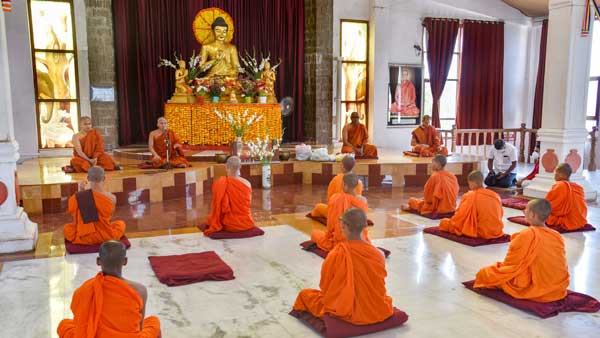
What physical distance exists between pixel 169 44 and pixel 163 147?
4.33 meters

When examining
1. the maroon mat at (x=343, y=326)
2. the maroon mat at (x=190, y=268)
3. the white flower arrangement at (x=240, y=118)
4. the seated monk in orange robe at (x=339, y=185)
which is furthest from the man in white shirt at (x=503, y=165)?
the maroon mat at (x=343, y=326)

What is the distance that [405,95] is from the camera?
13.2 metres

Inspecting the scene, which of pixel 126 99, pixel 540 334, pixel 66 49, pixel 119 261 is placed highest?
pixel 66 49

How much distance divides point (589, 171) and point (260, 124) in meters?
6.89

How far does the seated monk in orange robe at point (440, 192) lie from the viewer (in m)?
6.55

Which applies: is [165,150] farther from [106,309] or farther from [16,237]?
[106,309]

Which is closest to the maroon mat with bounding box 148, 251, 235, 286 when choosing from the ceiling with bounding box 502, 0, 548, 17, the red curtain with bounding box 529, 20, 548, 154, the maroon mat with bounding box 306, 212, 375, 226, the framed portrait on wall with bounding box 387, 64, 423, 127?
the maroon mat with bounding box 306, 212, 375, 226

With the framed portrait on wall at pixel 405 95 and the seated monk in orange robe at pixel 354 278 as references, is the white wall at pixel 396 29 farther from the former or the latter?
the seated monk in orange robe at pixel 354 278

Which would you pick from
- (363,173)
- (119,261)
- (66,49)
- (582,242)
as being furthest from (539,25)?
(119,261)

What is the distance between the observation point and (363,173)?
9.22 m

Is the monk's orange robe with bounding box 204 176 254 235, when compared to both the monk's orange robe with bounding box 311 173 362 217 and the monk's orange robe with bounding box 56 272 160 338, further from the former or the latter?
the monk's orange robe with bounding box 56 272 160 338

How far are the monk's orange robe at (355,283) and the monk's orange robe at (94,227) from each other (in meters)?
2.69

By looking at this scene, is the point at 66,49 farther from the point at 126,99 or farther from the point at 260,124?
the point at 260,124

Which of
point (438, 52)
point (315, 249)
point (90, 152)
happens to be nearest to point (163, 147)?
point (90, 152)
